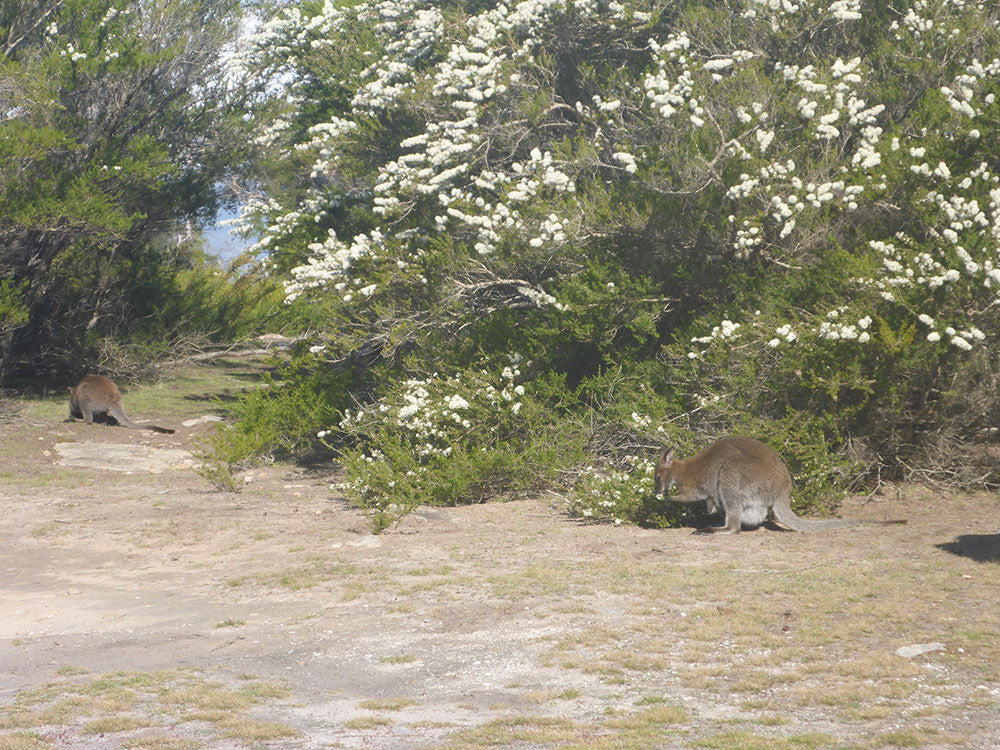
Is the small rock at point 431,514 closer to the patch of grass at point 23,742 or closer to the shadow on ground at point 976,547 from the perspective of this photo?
the shadow on ground at point 976,547

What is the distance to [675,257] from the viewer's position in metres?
13.5

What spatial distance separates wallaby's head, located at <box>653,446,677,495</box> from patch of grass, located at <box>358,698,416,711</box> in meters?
4.71

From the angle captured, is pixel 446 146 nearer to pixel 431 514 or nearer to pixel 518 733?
pixel 431 514

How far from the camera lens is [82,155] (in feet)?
66.4

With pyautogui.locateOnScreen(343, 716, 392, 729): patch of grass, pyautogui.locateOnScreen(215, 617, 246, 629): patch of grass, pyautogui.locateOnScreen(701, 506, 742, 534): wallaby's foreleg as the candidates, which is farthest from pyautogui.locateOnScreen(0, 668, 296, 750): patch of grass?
pyautogui.locateOnScreen(701, 506, 742, 534): wallaby's foreleg

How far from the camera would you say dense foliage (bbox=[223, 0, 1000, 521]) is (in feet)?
37.4

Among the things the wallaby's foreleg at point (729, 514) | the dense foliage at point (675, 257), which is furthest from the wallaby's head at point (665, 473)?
the dense foliage at point (675, 257)

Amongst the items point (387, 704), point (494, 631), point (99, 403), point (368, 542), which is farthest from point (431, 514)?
point (99, 403)

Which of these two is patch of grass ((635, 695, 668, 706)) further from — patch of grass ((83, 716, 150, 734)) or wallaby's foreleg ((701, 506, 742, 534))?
wallaby's foreleg ((701, 506, 742, 534))

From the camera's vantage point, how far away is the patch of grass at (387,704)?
20.3 feet

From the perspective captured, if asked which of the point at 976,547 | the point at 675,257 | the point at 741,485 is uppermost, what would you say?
the point at 675,257

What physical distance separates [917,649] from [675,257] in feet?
24.5

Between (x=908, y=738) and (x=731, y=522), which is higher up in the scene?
(x=731, y=522)

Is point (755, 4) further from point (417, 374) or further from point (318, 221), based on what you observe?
point (318, 221)
